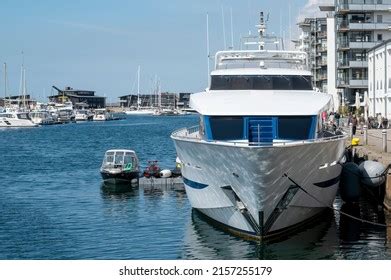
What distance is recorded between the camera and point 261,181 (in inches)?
841

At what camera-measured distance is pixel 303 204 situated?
2395cm

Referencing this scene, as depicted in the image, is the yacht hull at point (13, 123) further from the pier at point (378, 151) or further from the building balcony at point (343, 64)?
the pier at point (378, 151)

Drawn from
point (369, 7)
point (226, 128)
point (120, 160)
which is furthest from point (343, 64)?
point (226, 128)

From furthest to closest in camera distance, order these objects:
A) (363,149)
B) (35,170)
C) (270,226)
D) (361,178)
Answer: (35,170), (363,149), (361,178), (270,226)

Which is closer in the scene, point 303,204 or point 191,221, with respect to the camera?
point 303,204

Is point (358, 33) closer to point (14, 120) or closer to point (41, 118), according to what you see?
point (14, 120)

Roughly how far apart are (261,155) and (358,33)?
69908mm

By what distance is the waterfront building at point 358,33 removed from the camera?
86.1 metres

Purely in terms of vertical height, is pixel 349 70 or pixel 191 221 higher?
pixel 349 70

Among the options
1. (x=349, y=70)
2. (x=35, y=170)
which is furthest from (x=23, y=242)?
(x=349, y=70)

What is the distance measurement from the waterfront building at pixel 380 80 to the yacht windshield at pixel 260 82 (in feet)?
113

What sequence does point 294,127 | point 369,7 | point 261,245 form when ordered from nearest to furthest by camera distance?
1. point 261,245
2. point 294,127
3. point 369,7

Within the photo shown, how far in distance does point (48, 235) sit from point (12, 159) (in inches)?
1498
